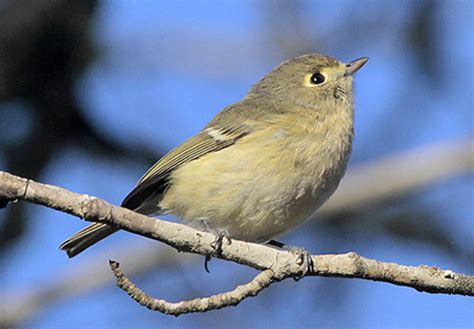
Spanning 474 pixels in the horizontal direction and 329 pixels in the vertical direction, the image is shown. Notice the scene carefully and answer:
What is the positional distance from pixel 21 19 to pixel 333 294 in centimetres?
330

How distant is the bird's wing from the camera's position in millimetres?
5543

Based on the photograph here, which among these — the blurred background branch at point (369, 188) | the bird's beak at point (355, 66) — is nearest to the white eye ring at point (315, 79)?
the bird's beak at point (355, 66)

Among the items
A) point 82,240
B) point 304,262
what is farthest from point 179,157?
point 304,262

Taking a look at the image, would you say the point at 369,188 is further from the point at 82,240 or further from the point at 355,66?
the point at 82,240

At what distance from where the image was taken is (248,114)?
592 cm

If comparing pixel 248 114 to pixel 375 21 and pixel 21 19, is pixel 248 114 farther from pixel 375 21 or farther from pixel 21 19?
pixel 375 21

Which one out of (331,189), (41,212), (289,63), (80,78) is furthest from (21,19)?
(331,189)

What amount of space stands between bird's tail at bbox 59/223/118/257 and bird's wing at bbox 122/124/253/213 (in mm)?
250

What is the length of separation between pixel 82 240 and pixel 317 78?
191cm

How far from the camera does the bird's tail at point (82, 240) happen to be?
17.0ft

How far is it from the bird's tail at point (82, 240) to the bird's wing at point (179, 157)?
0.82 ft

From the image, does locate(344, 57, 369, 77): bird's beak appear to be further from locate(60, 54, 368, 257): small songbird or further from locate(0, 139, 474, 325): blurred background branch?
locate(0, 139, 474, 325): blurred background branch

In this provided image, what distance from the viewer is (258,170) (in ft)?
17.1

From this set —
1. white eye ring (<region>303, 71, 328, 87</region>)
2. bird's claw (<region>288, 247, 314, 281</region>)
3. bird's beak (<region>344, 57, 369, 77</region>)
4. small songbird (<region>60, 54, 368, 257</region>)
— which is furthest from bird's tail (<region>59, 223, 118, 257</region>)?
bird's beak (<region>344, 57, 369, 77</region>)
